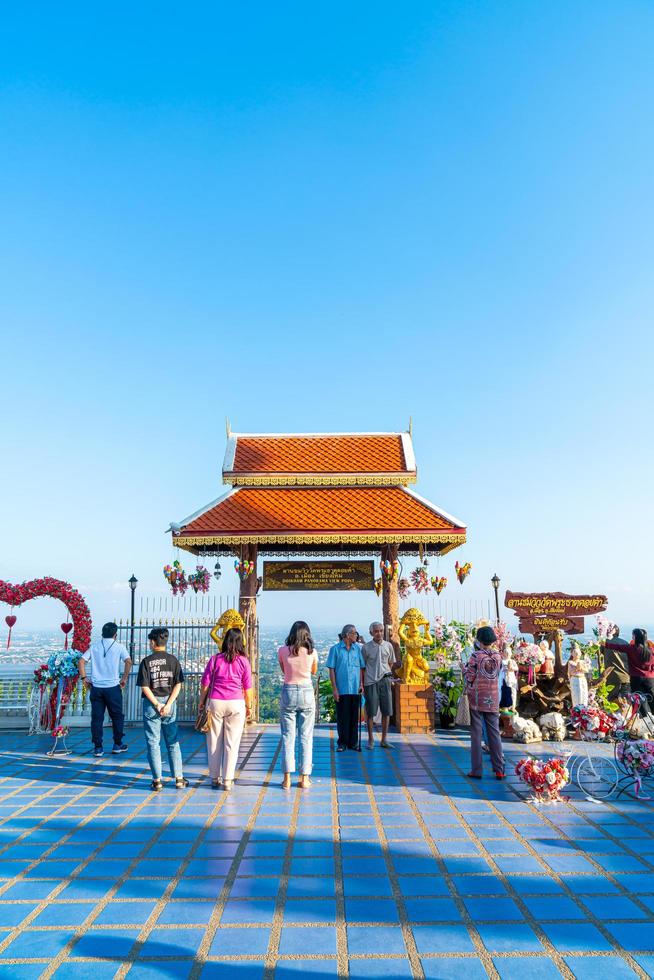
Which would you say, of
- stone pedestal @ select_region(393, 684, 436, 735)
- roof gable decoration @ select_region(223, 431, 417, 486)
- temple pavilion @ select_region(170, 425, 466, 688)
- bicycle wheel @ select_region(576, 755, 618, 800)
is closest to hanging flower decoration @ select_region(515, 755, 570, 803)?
bicycle wheel @ select_region(576, 755, 618, 800)

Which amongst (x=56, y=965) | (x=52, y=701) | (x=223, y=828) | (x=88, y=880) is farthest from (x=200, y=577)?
(x=56, y=965)

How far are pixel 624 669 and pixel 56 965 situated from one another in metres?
10.8

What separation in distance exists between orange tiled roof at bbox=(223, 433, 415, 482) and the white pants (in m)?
6.69

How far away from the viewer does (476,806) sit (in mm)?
6184

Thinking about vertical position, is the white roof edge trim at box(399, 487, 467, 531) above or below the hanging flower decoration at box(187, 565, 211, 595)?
above

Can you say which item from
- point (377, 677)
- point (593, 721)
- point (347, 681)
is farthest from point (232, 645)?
point (593, 721)

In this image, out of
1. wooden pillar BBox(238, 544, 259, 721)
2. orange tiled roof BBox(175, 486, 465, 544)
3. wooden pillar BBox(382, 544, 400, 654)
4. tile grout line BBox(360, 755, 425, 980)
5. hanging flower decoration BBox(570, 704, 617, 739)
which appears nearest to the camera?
tile grout line BBox(360, 755, 425, 980)

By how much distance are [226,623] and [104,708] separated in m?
2.12

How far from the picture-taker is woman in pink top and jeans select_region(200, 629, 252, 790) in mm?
6891

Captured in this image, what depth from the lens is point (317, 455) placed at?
45.8ft

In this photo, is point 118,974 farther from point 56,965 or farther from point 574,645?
point 574,645

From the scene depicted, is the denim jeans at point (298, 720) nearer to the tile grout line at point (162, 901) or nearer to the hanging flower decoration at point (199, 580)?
the tile grout line at point (162, 901)

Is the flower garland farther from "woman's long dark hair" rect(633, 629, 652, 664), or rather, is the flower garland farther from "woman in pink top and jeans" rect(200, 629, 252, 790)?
"woman in pink top and jeans" rect(200, 629, 252, 790)

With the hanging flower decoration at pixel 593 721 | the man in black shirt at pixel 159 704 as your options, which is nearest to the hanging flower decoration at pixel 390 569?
the hanging flower decoration at pixel 593 721
